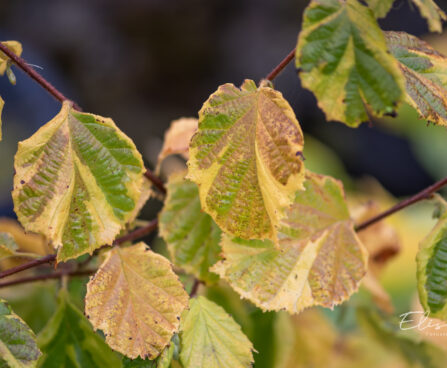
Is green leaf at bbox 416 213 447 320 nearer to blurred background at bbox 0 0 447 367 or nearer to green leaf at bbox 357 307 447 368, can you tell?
green leaf at bbox 357 307 447 368

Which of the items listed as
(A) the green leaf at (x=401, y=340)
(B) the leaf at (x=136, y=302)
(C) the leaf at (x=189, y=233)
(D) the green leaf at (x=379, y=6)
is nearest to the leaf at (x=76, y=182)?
(B) the leaf at (x=136, y=302)

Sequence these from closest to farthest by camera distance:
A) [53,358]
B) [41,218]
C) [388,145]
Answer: [41,218] < [53,358] < [388,145]

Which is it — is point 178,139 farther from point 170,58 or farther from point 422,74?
point 170,58

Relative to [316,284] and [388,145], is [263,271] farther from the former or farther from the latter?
[388,145]

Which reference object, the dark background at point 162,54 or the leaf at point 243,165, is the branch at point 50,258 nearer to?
the leaf at point 243,165

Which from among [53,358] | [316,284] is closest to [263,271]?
[316,284]

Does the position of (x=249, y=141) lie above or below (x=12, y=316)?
above

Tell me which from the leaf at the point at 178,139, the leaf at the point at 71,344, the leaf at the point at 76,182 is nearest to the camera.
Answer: the leaf at the point at 76,182
